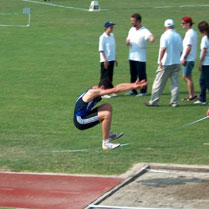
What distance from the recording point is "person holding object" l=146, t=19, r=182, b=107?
17297 millimetres

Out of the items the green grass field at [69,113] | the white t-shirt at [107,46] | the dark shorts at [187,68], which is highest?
the white t-shirt at [107,46]

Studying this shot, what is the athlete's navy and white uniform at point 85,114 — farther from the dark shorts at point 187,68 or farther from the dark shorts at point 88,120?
the dark shorts at point 187,68

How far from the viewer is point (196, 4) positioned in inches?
1670

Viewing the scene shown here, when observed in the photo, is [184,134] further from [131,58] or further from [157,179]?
[131,58]

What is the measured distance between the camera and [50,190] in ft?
36.8

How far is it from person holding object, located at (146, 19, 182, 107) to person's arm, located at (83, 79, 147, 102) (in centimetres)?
585

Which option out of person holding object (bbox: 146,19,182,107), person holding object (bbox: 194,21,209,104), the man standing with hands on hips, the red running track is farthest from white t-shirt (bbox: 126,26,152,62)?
the red running track

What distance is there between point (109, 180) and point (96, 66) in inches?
501

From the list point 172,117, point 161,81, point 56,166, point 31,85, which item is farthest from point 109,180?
point 31,85

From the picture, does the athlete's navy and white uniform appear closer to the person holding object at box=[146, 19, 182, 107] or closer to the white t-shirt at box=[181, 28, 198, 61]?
the person holding object at box=[146, 19, 182, 107]

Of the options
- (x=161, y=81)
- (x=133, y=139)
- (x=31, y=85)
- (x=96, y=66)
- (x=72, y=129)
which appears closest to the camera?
(x=133, y=139)

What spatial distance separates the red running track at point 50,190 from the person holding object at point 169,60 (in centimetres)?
619

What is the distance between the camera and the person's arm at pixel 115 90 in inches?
446

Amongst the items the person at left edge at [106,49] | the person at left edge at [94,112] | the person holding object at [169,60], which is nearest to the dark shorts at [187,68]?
the person holding object at [169,60]
